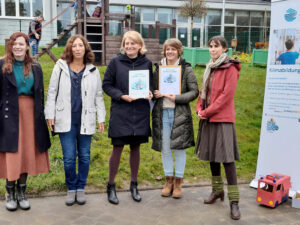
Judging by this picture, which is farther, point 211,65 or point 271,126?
point 271,126

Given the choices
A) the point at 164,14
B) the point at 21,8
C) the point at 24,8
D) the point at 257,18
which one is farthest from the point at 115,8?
the point at 257,18

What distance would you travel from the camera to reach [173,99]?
14.1 feet

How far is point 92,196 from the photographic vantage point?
15.4 ft

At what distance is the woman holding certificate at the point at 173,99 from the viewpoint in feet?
14.2

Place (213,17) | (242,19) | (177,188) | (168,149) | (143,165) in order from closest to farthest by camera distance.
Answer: (168,149), (177,188), (143,165), (213,17), (242,19)

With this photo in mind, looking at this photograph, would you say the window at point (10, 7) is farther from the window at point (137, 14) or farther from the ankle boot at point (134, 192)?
the ankle boot at point (134, 192)

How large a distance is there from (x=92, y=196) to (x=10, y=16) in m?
18.6

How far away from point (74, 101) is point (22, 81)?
2.06 feet

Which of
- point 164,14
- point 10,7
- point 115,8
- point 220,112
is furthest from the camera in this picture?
point 164,14

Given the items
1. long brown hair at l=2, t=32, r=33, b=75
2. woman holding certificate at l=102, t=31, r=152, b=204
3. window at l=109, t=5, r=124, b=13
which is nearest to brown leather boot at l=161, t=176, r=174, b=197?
woman holding certificate at l=102, t=31, r=152, b=204

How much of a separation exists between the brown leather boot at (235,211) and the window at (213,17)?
2374cm

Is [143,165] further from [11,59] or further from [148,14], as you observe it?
[148,14]

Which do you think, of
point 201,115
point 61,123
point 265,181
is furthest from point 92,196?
point 265,181

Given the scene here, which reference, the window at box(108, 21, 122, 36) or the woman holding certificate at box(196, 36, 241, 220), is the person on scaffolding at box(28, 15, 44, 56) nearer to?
the window at box(108, 21, 122, 36)
